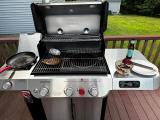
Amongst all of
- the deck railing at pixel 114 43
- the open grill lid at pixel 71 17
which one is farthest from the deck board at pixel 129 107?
the open grill lid at pixel 71 17

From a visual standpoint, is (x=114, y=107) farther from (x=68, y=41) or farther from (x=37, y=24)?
(x=37, y=24)

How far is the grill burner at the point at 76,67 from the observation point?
1.21 m

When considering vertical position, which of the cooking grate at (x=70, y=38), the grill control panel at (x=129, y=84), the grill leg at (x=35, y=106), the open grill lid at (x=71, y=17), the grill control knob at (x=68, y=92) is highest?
the open grill lid at (x=71, y=17)

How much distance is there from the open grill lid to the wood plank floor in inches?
47.2

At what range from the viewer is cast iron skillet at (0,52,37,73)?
4.32ft

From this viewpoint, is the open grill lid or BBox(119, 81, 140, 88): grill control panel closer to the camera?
BBox(119, 81, 140, 88): grill control panel

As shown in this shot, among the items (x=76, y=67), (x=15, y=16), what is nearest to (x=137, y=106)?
(x=76, y=67)

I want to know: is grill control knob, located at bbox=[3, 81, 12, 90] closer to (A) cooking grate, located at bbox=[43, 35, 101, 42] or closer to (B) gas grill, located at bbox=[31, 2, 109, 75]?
(B) gas grill, located at bbox=[31, 2, 109, 75]

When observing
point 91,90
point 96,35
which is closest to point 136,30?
point 96,35

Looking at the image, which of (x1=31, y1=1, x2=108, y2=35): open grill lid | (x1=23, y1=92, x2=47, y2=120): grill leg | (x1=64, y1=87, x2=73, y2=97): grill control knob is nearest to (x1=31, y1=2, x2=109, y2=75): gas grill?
(x1=31, y1=1, x2=108, y2=35): open grill lid

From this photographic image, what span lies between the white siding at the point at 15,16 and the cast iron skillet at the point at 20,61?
3.99 metres

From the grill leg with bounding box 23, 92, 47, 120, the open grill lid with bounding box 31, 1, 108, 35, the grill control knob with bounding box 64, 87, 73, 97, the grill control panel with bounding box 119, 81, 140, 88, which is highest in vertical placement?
the open grill lid with bounding box 31, 1, 108, 35

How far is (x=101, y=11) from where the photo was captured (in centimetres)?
132

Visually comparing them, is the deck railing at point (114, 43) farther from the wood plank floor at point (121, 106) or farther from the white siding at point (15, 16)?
the white siding at point (15, 16)
